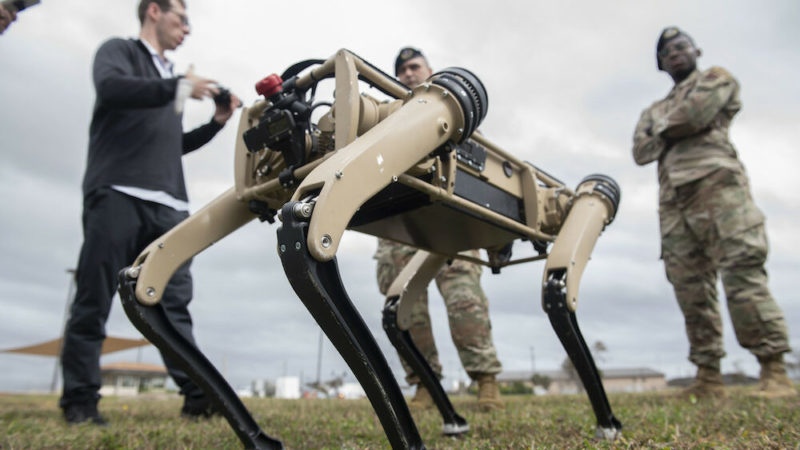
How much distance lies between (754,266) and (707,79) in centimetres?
137

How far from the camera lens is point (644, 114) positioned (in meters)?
4.50

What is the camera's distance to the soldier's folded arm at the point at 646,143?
419 centimetres

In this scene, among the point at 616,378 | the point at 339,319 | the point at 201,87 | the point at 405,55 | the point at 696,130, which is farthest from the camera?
the point at 616,378

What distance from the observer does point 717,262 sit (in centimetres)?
368

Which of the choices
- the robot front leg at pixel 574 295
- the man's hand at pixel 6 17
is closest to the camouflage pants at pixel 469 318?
the robot front leg at pixel 574 295

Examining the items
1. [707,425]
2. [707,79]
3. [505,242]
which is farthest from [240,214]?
[707,79]

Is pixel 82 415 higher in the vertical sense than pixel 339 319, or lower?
lower

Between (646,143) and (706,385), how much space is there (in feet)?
6.04

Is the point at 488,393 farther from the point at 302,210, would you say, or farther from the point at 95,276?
the point at 302,210

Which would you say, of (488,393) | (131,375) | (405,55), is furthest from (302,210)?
(131,375)

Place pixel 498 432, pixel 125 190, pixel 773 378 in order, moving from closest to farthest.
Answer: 1. pixel 498 432
2. pixel 125 190
3. pixel 773 378

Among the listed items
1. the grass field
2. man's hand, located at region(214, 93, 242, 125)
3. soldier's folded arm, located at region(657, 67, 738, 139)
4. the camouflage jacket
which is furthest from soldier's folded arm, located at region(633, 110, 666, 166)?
man's hand, located at region(214, 93, 242, 125)

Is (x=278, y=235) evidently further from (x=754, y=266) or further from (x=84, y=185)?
(x=754, y=266)

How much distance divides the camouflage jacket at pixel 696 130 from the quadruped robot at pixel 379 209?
74.1 inches
